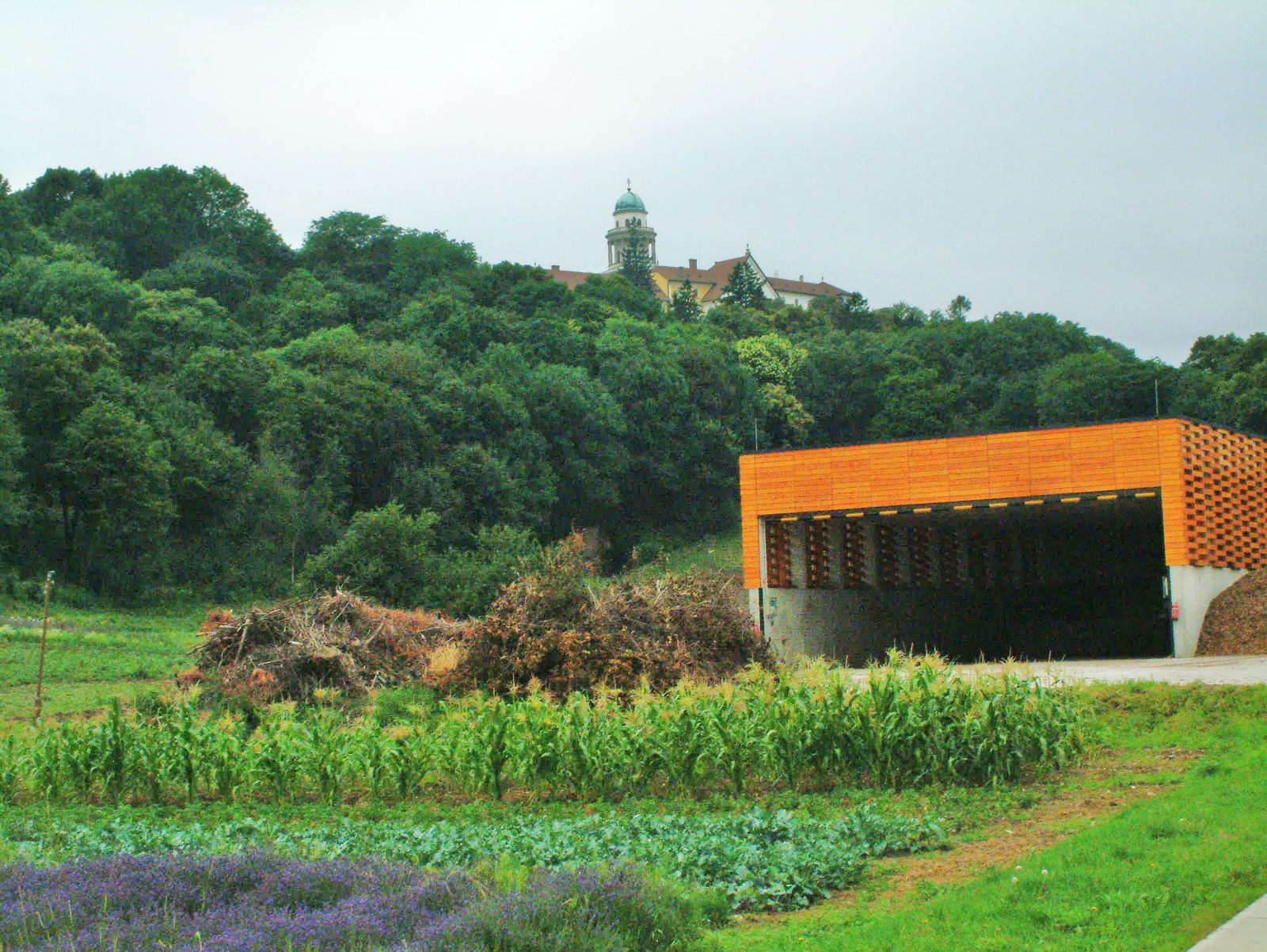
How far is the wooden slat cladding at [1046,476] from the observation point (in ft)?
88.5

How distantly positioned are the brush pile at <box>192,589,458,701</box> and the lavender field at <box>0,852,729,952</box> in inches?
492

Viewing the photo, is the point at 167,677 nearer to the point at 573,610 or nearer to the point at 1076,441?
the point at 573,610

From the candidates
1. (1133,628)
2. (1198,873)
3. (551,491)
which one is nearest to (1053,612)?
(1133,628)

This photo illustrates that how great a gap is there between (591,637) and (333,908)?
40.6 feet

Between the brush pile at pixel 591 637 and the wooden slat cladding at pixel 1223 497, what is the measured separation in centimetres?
1212

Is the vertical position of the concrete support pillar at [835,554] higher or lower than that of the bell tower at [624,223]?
lower

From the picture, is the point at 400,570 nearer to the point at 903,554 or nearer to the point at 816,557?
the point at 816,557

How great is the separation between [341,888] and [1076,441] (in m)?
23.6

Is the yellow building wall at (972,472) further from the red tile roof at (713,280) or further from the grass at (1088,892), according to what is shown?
the red tile roof at (713,280)

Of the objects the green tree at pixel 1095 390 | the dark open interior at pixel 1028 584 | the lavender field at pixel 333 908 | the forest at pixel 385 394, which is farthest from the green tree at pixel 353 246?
the lavender field at pixel 333 908

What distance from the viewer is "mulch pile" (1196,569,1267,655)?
88.0 feet

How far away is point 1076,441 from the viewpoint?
27406 mm

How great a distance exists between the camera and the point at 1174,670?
21922 mm

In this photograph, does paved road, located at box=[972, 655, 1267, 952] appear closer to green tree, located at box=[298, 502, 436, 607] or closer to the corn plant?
the corn plant
